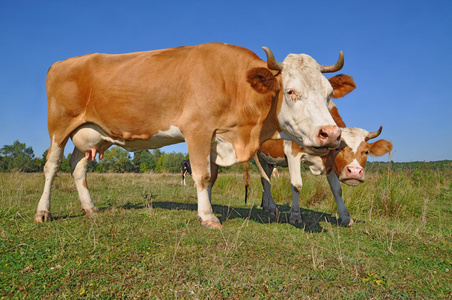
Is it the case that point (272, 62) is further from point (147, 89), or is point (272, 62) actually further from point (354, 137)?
point (354, 137)

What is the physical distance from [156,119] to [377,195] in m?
6.21

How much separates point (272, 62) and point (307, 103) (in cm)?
78

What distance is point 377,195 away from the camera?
7.86 meters

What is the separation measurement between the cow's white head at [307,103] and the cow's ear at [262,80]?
124mm

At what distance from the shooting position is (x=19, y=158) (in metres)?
69.1

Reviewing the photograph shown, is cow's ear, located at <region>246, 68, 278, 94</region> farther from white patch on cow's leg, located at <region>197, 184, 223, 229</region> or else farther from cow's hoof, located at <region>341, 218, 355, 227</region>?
cow's hoof, located at <region>341, 218, 355, 227</region>

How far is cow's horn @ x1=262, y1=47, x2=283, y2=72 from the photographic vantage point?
4109 millimetres

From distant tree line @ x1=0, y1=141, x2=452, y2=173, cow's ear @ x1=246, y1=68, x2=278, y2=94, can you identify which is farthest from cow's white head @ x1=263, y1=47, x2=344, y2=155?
distant tree line @ x1=0, y1=141, x2=452, y2=173

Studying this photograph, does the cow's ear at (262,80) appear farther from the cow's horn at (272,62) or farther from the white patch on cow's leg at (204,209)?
the white patch on cow's leg at (204,209)

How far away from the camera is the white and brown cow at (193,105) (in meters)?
4.13

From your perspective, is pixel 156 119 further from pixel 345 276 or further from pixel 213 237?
pixel 345 276

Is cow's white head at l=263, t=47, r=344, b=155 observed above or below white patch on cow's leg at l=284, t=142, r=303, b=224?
above

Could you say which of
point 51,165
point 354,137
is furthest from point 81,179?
point 354,137

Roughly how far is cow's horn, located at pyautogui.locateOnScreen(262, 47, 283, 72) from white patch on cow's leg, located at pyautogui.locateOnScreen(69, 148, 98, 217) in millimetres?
3740
